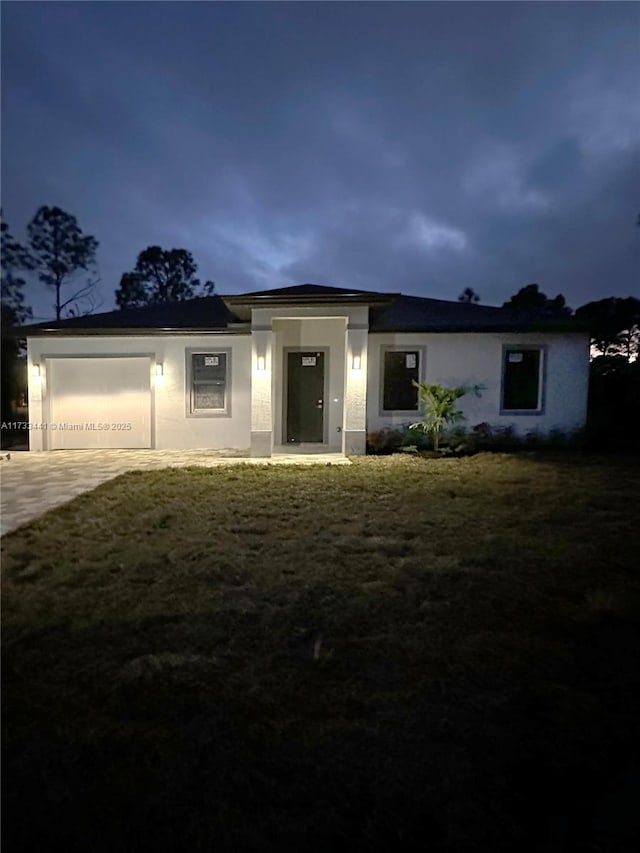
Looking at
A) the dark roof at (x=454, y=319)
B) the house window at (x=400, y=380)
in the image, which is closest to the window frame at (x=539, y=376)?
the dark roof at (x=454, y=319)

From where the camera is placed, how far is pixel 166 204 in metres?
34.0

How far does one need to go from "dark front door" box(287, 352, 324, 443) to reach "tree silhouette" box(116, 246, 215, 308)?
79.5 feet

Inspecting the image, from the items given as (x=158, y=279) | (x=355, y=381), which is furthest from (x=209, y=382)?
(x=158, y=279)

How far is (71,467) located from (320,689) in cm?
746

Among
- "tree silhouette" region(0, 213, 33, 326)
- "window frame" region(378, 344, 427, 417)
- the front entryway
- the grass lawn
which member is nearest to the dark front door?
the front entryway

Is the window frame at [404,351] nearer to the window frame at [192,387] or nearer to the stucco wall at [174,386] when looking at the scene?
the stucco wall at [174,386]

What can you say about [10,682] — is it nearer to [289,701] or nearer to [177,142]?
[289,701]

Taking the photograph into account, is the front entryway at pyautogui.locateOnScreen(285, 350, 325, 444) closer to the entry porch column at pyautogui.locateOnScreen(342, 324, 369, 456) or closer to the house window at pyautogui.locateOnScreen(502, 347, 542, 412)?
the entry porch column at pyautogui.locateOnScreen(342, 324, 369, 456)

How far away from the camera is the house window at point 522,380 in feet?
33.2

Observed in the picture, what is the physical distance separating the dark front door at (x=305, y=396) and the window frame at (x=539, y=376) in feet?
13.3

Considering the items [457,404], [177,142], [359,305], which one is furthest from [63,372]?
[177,142]

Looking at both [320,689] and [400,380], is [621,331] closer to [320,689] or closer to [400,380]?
[400,380]

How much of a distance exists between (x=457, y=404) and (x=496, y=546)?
635 cm

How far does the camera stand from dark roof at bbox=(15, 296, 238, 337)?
32.8 ft
